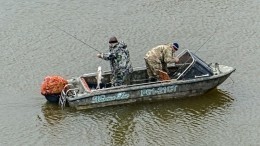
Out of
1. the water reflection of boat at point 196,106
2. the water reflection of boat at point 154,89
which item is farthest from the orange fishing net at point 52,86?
the water reflection of boat at point 196,106

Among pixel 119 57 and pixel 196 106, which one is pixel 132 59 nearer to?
pixel 119 57

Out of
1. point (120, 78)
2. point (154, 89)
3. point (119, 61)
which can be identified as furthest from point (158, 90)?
point (119, 61)

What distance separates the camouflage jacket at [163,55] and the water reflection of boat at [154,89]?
21.6 inches

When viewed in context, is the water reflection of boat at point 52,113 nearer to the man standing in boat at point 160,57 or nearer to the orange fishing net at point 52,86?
the orange fishing net at point 52,86

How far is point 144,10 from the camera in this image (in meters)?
23.8

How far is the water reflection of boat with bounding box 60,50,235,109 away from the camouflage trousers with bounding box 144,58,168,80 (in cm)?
39

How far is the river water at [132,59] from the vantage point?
49.3ft

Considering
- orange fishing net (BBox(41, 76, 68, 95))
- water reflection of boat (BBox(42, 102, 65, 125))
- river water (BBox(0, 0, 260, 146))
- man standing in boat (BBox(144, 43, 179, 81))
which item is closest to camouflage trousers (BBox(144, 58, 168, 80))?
man standing in boat (BBox(144, 43, 179, 81))

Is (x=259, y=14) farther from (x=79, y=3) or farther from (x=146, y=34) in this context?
(x=79, y=3)

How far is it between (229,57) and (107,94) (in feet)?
16.5

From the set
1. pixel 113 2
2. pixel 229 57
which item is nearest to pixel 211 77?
pixel 229 57

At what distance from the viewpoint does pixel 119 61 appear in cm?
1628

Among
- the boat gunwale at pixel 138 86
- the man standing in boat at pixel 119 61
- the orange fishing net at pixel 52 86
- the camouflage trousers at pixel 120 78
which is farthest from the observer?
the camouflage trousers at pixel 120 78

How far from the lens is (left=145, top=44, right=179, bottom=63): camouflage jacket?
16.4 m
